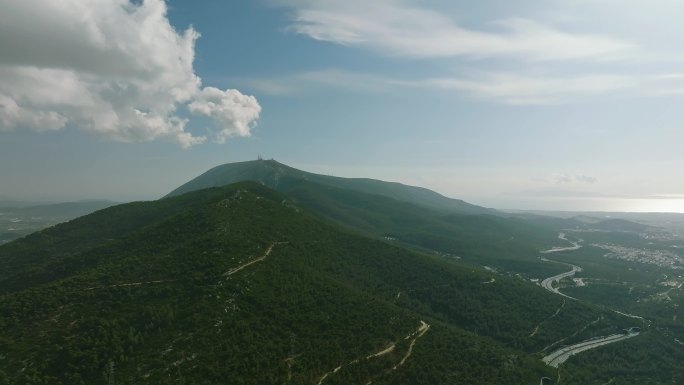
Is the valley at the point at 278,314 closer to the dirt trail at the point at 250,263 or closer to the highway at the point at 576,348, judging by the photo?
the dirt trail at the point at 250,263

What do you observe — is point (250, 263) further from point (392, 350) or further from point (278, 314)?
point (392, 350)

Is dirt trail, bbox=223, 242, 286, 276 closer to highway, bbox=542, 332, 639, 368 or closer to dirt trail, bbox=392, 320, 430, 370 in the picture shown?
dirt trail, bbox=392, 320, 430, 370

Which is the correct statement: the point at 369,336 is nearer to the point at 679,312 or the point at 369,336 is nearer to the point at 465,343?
the point at 465,343

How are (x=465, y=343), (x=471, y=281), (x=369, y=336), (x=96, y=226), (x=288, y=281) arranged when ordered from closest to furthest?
1. (x=369, y=336)
2. (x=465, y=343)
3. (x=288, y=281)
4. (x=471, y=281)
5. (x=96, y=226)

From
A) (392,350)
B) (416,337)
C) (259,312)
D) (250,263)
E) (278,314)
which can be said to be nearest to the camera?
(392,350)

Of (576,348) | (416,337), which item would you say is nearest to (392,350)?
(416,337)

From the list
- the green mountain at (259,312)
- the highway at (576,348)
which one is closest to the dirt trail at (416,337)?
the green mountain at (259,312)

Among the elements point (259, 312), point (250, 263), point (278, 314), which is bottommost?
point (278, 314)

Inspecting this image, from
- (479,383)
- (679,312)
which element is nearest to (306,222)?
(479,383)
